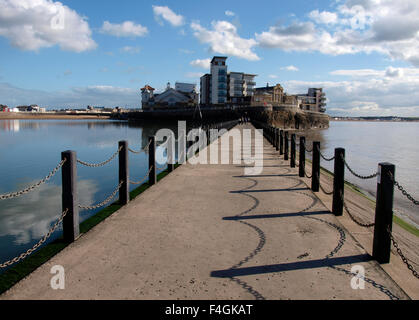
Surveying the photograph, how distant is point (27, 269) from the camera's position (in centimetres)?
411

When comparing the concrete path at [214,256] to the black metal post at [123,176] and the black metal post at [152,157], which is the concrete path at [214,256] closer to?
the black metal post at [123,176]

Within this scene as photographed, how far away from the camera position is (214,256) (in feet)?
14.4

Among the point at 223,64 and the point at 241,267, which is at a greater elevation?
the point at 223,64

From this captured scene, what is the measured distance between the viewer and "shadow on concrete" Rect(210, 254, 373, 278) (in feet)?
12.8

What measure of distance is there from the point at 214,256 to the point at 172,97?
4386 inches

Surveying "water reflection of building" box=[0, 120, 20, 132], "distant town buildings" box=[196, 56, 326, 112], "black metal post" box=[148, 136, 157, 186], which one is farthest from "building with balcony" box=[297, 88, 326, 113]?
"black metal post" box=[148, 136, 157, 186]

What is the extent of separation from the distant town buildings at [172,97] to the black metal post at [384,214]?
102 meters

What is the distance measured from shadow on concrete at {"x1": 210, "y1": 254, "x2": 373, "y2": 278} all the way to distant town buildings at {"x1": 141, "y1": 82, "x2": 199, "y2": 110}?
102 metres

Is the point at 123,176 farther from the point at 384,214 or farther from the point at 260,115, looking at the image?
the point at 260,115

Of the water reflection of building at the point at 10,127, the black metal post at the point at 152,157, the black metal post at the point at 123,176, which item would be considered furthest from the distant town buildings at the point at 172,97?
the black metal post at the point at 123,176
